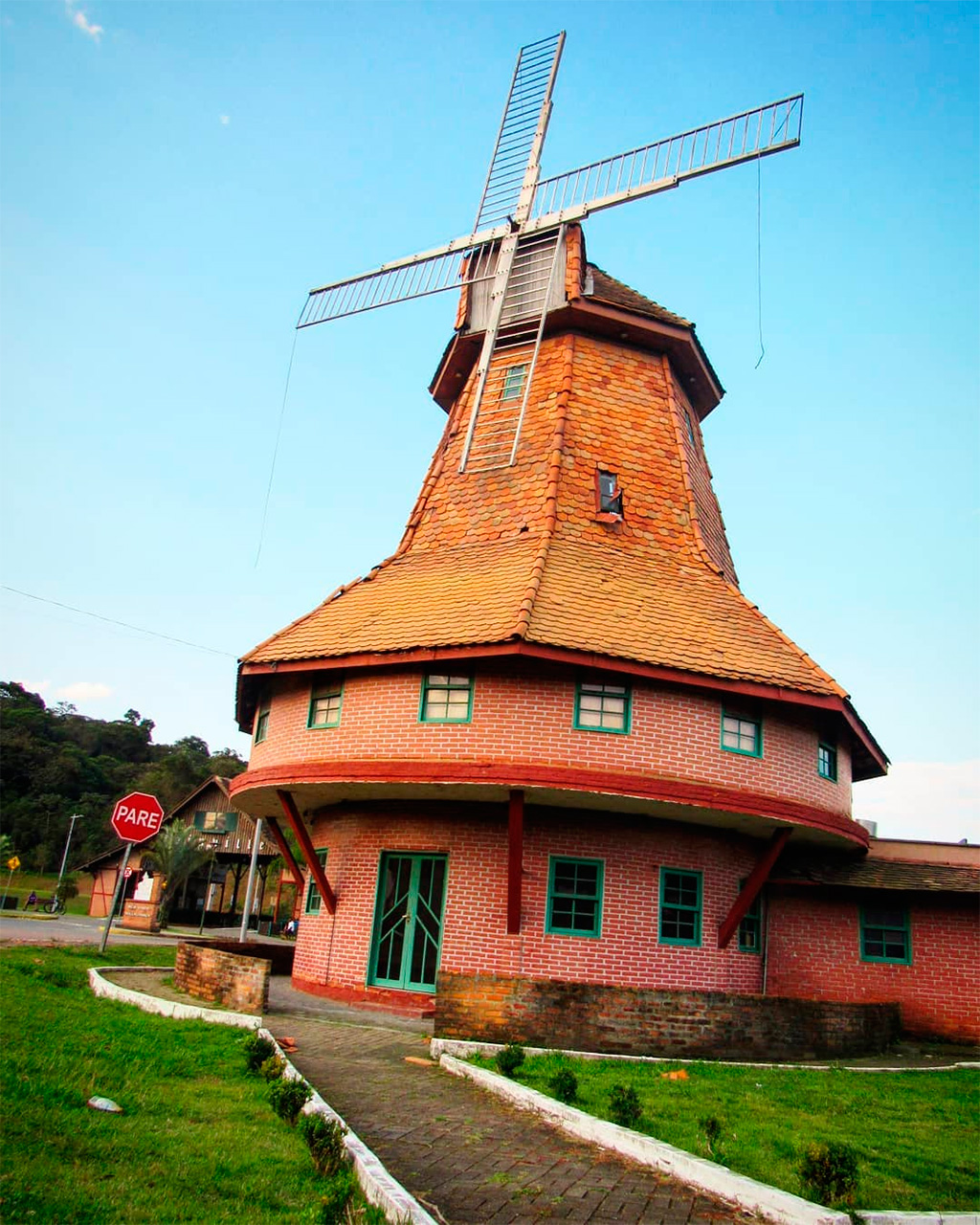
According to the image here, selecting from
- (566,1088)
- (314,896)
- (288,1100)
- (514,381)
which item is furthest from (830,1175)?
(514,381)

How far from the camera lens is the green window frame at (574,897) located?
45.2 feet

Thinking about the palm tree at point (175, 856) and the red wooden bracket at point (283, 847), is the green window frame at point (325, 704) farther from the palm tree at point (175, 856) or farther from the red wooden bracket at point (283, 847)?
the palm tree at point (175, 856)

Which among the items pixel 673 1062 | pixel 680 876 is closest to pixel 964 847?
pixel 680 876

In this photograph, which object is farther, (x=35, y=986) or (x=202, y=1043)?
(x=35, y=986)

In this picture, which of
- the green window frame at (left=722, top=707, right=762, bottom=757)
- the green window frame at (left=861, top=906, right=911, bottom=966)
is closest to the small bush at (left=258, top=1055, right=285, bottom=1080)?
the green window frame at (left=722, top=707, right=762, bottom=757)

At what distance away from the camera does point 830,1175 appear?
5.42 m

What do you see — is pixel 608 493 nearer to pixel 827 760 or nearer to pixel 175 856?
pixel 827 760

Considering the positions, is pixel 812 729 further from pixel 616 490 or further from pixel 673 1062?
pixel 673 1062

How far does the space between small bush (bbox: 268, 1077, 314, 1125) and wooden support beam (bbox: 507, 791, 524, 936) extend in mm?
6297

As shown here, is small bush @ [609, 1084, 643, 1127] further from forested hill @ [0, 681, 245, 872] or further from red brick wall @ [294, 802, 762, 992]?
forested hill @ [0, 681, 245, 872]

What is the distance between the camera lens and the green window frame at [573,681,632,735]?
43.9 ft

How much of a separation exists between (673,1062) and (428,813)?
5.44m

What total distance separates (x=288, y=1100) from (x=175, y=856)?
35.3m

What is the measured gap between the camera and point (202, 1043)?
9.51 m
